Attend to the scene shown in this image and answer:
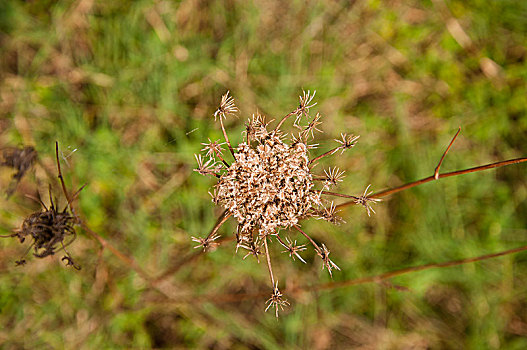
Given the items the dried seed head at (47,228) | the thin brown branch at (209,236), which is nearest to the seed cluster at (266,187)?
the thin brown branch at (209,236)

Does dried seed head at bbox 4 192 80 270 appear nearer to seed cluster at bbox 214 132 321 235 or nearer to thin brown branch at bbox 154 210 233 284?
→ thin brown branch at bbox 154 210 233 284

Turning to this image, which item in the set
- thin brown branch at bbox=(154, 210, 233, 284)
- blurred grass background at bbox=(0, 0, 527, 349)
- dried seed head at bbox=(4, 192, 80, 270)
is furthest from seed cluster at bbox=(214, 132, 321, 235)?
blurred grass background at bbox=(0, 0, 527, 349)

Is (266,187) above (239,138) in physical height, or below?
below

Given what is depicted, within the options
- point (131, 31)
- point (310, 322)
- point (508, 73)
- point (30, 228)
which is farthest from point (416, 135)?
point (30, 228)

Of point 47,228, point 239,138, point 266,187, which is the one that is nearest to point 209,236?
point 266,187

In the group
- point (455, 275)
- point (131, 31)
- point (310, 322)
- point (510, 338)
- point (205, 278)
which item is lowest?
point (510, 338)

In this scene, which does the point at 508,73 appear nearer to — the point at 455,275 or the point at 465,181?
the point at 465,181

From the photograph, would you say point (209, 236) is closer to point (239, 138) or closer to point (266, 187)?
point (266, 187)

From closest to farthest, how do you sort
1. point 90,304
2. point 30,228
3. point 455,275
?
point 30,228 → point 90,304 → point 455,275
